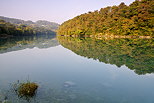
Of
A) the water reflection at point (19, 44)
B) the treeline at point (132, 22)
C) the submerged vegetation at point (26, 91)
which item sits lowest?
the water reflection at point (19, 44)

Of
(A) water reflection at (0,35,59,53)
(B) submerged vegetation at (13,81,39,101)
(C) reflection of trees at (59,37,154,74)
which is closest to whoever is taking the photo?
(B) submerged vegetation at (13,81,39,101)

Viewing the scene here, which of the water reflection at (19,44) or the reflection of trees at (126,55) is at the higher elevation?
the reflection of trees at (126,55)

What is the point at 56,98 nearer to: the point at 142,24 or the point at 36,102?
the point at 36,102

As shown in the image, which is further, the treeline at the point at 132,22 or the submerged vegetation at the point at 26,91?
the treeline at the point at 132,22

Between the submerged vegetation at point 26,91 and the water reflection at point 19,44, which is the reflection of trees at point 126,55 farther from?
the water reflection at point 19,44

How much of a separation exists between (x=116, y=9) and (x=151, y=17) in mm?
27334

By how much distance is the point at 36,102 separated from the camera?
9.01 metres

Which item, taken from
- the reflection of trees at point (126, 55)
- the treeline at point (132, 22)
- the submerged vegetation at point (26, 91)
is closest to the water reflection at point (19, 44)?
the reflection of trees at point (126, 55)

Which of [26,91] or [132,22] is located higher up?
[132,22]

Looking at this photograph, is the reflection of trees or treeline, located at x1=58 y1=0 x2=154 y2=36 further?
treeline, located at x1=58 y1=0 x2=154 y2=36

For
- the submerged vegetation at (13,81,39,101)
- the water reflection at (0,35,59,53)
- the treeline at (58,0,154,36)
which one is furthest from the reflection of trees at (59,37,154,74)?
the treeline at (58,0,154,36)

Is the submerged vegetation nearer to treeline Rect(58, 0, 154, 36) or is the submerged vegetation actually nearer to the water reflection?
the water reflection

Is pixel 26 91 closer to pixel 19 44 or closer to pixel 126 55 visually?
pixel 126 55

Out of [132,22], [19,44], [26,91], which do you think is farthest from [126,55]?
[132,22]
